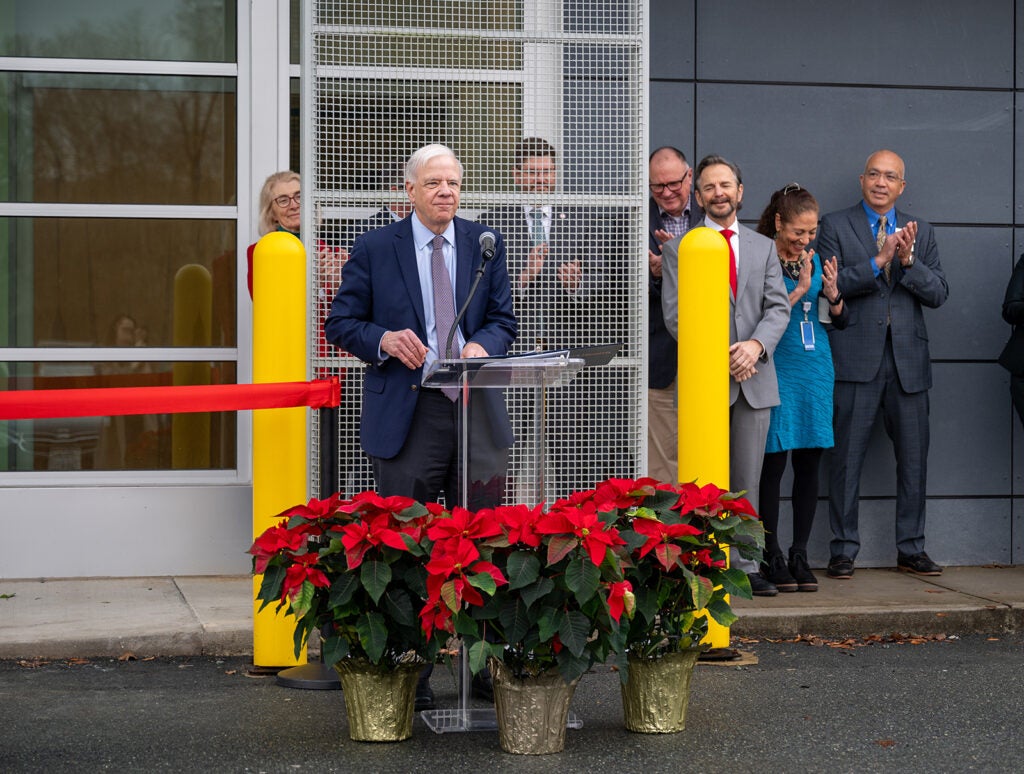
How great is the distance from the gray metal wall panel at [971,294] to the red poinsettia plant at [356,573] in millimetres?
5111

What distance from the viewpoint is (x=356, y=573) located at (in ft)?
15.6

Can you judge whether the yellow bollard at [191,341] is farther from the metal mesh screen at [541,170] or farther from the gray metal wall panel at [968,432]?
the gray metal wall panel at [968,432]

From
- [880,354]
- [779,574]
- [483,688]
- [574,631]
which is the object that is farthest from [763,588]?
[574,631]

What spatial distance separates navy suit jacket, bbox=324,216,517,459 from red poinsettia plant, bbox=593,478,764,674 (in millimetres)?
934

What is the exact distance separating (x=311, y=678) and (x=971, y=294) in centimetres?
518

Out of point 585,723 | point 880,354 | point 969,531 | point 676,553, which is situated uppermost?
point 880,354

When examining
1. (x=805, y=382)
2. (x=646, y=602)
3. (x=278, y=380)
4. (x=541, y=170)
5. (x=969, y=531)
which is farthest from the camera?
(x=969, y=531)

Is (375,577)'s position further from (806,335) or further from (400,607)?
(806,335)

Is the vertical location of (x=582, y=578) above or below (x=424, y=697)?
above

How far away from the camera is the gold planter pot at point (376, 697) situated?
16.1 ft

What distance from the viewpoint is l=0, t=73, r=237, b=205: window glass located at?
8.30m

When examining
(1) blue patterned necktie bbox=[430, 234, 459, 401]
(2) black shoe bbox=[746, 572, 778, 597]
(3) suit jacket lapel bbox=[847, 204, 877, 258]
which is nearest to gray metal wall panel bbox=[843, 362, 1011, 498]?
(3) suit jacket lapel bbox=[847, 204, 877, 258]

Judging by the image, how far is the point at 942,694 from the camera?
5.74 m

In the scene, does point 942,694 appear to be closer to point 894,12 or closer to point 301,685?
point 301,685
